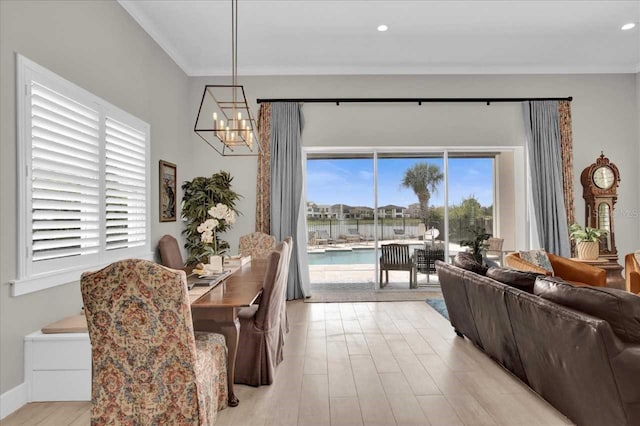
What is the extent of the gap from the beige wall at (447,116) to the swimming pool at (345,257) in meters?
1.21

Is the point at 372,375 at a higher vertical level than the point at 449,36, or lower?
lower

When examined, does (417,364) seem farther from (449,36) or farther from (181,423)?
(449,36)

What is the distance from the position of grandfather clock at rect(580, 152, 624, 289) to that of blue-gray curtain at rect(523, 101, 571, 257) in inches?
14.3

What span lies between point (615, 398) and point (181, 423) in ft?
7.02

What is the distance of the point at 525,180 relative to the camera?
19.6 ft

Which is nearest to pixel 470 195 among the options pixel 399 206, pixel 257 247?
pixel 399 206

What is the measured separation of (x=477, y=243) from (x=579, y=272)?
1753mm

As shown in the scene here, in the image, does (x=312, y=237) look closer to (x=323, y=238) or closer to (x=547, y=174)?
(x=323, y=238)

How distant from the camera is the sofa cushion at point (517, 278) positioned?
2.69 m

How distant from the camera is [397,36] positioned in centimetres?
474

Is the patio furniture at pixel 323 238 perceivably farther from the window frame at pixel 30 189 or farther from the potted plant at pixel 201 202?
the window frame at pixel 30 189

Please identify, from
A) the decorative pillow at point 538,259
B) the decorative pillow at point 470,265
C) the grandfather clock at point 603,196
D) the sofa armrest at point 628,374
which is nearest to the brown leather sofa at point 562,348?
the sofa armrest at point 628,374

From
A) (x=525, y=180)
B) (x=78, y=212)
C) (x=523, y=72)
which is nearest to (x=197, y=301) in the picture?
(x=78, y=212)

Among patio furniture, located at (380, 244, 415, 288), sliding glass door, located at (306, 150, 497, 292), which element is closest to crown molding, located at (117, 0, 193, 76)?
sliding glass door, located at (306, 150, 497, 292)
